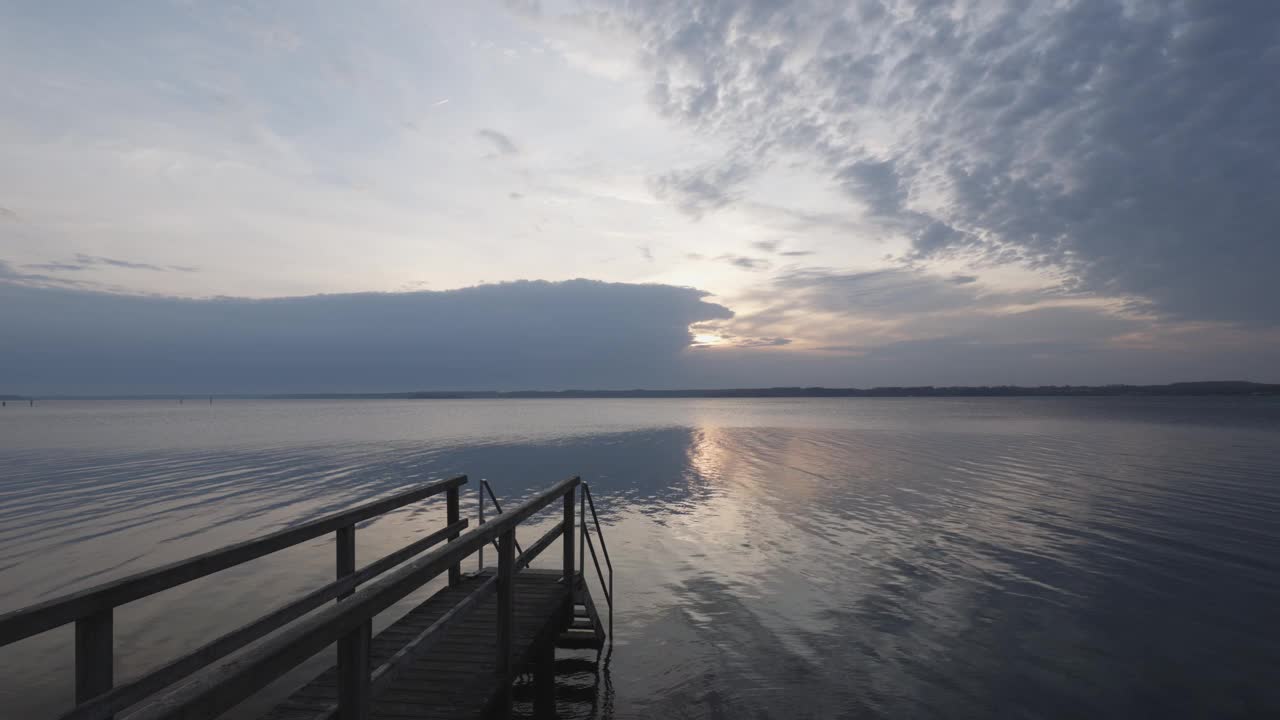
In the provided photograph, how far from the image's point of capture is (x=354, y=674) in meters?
3.65

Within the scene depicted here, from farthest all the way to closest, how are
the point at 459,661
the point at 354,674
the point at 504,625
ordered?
the point at 459,661 → the point at 504,625 → the point at 354,674

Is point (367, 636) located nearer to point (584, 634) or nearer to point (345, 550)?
point (345, 550)

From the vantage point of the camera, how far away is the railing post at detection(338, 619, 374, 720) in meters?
3.61

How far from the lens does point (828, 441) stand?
46969mm

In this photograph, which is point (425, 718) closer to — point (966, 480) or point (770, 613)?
point (770, 613)

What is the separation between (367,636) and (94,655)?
1.65 metres

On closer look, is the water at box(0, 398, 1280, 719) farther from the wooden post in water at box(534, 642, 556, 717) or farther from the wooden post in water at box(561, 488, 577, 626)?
the wooden post in water at box(561, 488, 577, 626)

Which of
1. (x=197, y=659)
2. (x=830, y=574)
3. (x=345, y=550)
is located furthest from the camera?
(x=830, y=574)

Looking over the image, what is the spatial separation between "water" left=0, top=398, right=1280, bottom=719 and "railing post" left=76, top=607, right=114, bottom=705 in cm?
500

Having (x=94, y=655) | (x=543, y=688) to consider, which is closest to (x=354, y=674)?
(x=94, y=655)

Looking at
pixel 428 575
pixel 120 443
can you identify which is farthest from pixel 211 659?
pixel 120 443

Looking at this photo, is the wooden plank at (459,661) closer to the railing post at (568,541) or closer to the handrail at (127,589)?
the railing post at (568,541)

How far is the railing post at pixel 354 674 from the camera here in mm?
3613

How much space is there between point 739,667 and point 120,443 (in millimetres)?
50592
